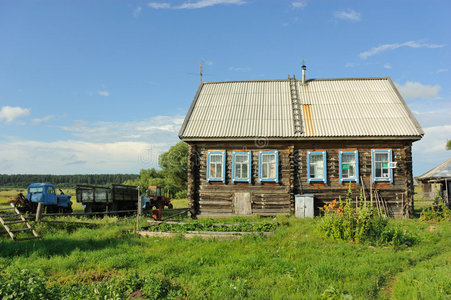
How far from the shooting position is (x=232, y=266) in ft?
28.0

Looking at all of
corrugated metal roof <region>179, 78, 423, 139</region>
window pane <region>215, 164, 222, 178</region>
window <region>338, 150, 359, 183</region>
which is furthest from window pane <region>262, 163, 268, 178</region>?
window <region>338, 150, 359, 183</region>

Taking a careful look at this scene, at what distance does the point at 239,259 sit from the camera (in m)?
9.23

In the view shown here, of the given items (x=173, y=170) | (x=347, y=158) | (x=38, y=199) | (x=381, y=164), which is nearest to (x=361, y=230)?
Result: (x=347, y=158)

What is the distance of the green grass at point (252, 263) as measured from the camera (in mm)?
7109

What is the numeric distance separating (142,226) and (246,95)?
11.8m

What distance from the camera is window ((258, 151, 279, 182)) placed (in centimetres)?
1836

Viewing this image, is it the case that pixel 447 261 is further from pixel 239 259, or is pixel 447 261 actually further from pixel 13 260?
pixel 13 260

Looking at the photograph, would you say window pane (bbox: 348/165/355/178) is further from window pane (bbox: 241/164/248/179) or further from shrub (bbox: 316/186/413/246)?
shrub (bbox: 316/186/413/246)

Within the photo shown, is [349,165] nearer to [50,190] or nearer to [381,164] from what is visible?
[381,164]

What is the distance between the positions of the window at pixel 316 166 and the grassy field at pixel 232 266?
5.44m

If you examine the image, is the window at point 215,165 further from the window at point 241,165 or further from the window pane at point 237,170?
the window pane at point 237,170

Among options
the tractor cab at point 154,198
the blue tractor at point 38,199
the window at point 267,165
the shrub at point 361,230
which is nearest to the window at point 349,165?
the window at point 267,165

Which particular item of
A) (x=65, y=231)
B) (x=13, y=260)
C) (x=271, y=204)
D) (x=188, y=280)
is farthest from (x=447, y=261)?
(x=65, y=231)

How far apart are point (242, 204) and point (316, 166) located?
4579mm
